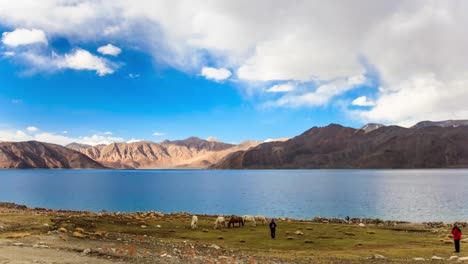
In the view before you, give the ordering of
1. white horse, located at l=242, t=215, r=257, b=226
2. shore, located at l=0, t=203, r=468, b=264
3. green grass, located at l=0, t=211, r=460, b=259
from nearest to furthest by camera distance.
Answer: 1. shore, located at l=0, t=203, r=468, b=264
2. green grass, located at l=0, t=211, r=460, b=259
3. white horse, located at l=242, t=215, r=257, b=226

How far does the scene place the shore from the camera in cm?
2097

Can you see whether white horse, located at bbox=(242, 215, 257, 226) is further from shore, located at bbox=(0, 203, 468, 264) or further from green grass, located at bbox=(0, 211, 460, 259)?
shore, located at bbox=(0, 203, 468, 264)

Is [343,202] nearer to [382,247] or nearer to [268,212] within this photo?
[268,212]

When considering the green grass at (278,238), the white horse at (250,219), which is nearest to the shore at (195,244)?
the green grass at (278,238)

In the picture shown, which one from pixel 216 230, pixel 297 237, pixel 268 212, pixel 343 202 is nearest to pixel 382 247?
pixel 297 237

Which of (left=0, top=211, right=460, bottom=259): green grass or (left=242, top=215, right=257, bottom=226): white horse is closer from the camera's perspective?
(left=0, top=211, right=460, bottom=259): green grass

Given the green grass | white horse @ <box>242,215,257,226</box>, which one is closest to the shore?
the green grass

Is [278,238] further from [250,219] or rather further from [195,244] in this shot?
[250,219]

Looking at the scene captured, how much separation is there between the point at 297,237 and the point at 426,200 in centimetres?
6962

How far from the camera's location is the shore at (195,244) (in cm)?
2097

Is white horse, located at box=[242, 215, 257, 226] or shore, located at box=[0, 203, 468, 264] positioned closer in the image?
shore, located at box=[0, 203, 468, 264]

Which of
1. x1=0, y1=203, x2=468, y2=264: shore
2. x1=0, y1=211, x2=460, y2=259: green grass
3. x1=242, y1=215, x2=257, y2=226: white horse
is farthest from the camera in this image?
x1=242, y1=215, x2=257, y2=226: white horse

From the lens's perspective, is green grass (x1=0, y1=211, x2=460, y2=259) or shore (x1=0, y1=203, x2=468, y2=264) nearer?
shore (x1=0, y1=203, x2=468, y2=264)

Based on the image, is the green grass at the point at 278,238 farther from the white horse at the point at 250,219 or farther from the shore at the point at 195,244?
the white horse at the point at 250,219
